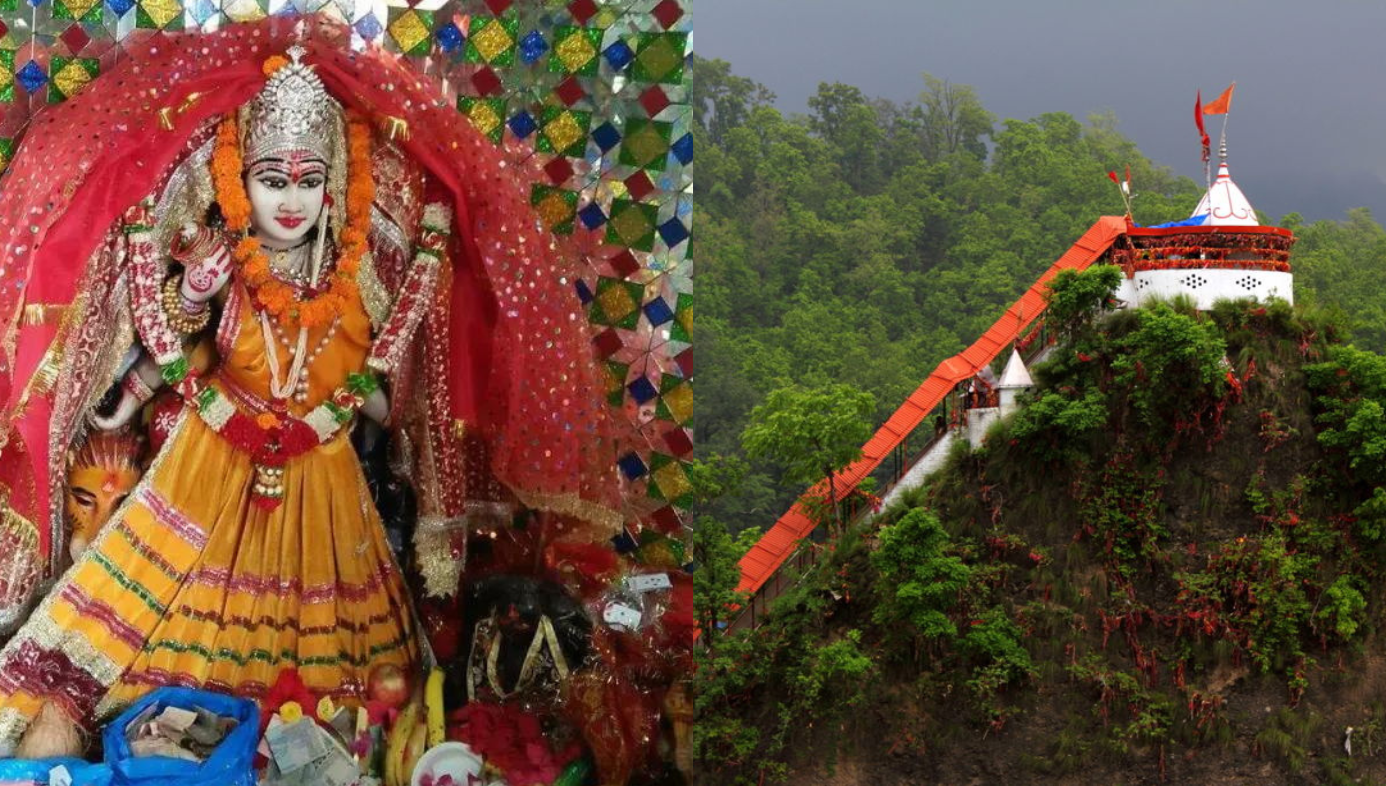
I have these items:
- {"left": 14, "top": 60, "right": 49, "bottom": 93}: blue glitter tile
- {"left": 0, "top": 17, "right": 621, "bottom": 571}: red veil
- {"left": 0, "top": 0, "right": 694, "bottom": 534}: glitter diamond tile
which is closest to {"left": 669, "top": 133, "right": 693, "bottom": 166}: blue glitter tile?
{"left": 0, "top": 0, "right": 694, "bottom": 534}: glitter diamond tile

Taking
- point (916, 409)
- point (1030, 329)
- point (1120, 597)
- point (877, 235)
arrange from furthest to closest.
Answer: point (877, 235)
point (1030, 329)
point (916, 409)
point (1120, 597)

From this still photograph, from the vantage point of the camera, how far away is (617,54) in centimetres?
683

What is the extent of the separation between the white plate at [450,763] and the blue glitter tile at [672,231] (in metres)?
2.03

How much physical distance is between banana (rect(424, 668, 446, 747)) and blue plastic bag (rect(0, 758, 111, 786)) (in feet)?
3.74

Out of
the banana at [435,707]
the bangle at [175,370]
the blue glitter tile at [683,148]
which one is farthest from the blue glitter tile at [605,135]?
the banana at [435,707]

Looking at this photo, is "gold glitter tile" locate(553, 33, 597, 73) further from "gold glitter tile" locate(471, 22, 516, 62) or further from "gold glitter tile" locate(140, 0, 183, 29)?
"gold glitter tile" locate(140, 0, 183, 29)

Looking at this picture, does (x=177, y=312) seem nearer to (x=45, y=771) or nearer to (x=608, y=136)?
(x=45, y=771)

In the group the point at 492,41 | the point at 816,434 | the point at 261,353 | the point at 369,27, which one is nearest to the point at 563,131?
the point at 492,41

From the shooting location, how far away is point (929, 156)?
29.5m

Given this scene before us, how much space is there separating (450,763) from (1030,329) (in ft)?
22.1

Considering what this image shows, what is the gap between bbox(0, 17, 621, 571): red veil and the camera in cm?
601

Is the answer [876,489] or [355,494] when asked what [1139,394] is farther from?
[355,494]

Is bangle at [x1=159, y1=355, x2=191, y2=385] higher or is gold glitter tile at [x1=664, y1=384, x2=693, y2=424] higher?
gold glitter tile at [x1=664, y1=384, x2=693, y2=424]

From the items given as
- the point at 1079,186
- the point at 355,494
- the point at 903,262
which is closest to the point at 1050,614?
the point at 355,494
